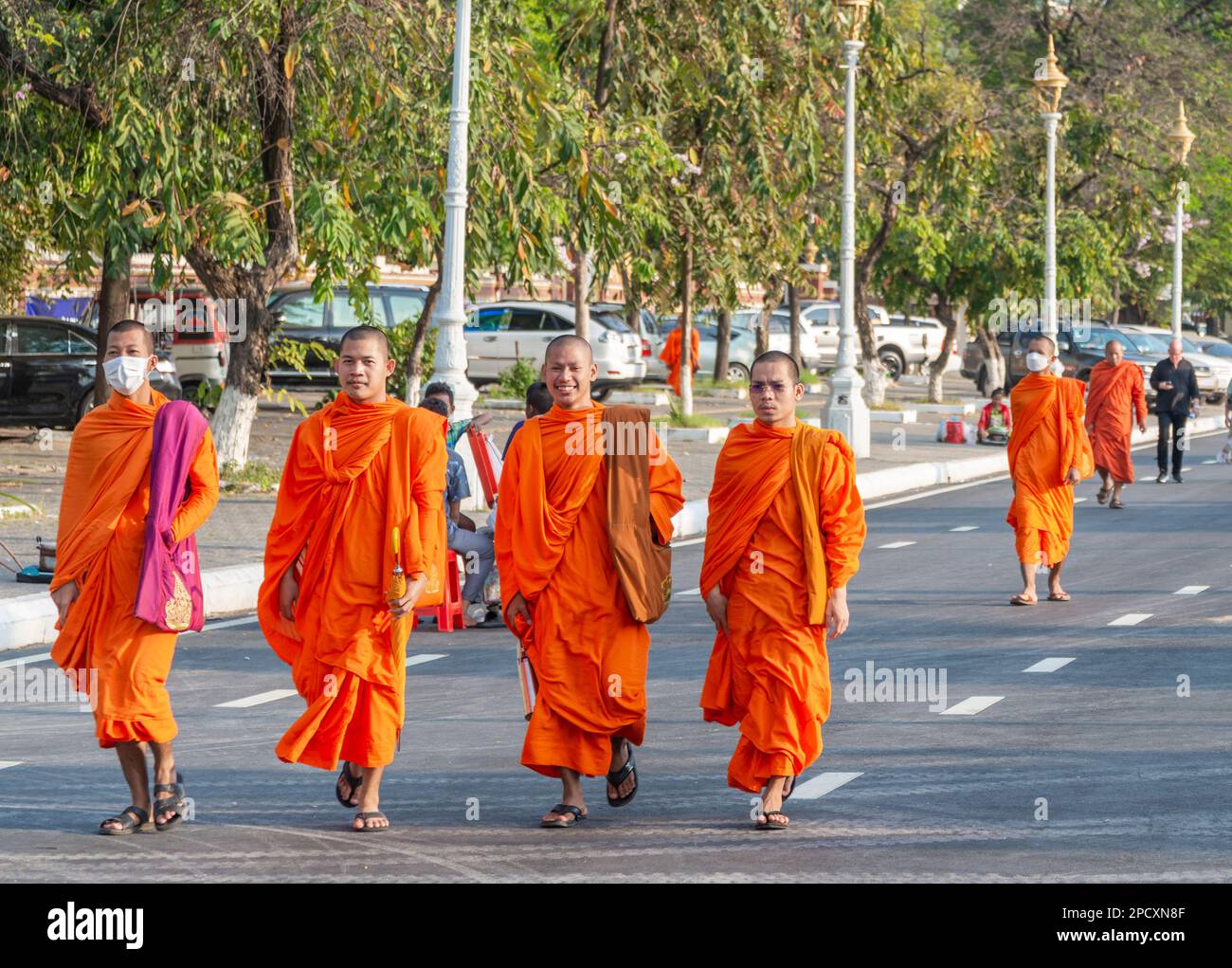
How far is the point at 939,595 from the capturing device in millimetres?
13891

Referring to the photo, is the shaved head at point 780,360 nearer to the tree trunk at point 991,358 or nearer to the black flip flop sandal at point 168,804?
the black flip flop sandal at point 168,804

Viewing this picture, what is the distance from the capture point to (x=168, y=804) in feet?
23.1

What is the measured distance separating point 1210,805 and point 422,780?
3.06 meters

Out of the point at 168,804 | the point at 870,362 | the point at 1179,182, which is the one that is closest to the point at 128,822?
the point at 168,804

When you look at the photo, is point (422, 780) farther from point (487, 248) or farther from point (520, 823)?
point (487, 248)

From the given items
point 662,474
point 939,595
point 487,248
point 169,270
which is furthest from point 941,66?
point 662,474

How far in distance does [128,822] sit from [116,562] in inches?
36.4

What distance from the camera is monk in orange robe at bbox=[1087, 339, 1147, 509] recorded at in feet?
68.1

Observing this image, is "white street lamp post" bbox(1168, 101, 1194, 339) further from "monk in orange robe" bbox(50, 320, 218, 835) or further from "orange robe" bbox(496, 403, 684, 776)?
"monk in orange robe" bbox(50, 320, 218, 835)

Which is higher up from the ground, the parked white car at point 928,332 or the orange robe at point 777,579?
the parked white car at point 928,332

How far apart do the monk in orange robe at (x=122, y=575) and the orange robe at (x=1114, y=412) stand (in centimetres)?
1506

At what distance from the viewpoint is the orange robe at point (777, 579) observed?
23.5 feet

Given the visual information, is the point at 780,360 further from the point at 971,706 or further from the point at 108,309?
the point at 108,309

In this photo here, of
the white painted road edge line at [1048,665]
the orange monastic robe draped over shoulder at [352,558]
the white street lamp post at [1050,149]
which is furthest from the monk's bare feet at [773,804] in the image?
the white street lamp post at [1050,149]
